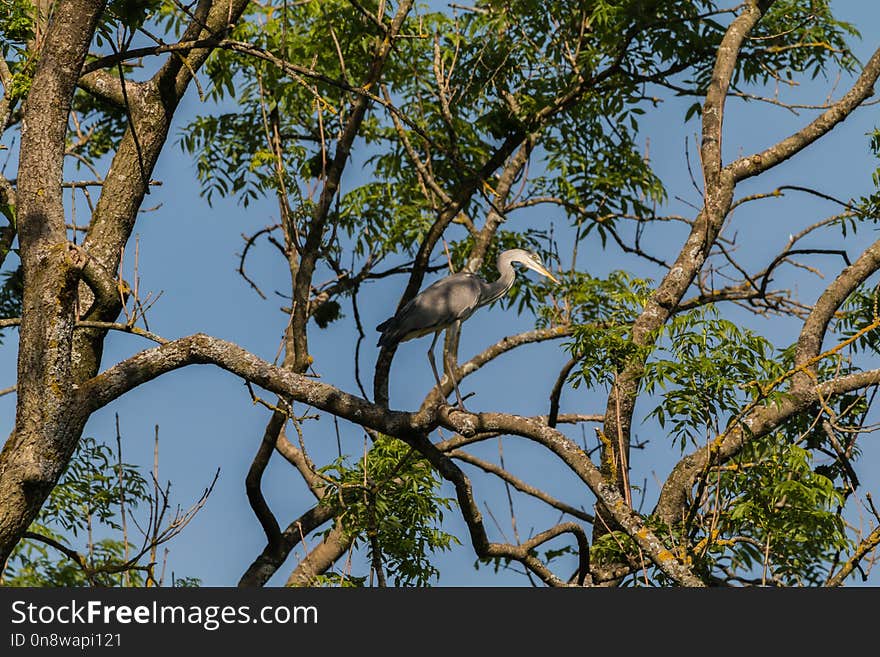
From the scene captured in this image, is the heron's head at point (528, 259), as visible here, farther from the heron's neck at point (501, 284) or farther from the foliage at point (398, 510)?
the foliage at point (398, 510)

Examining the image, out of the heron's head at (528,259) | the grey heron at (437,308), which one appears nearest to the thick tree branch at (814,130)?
the heron's head at (528,259)

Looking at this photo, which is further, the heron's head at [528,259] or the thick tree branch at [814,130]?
the heron's head at [528,259]

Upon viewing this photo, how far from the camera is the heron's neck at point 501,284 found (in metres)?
9.54

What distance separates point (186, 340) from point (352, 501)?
2.13 m

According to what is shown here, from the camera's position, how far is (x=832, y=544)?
23.4 feet

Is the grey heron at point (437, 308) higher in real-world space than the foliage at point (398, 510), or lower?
higher

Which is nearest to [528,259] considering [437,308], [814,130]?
[437,308]

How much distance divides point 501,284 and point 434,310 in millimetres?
1090

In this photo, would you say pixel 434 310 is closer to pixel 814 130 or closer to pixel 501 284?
pixel 501 284

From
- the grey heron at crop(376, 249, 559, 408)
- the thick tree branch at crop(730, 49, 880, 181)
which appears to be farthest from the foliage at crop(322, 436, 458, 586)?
the thick tree branch at crop(730, 49, 880, 181)

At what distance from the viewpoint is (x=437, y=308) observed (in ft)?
29.2

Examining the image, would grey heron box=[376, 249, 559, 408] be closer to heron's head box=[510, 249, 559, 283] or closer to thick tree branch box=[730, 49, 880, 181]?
heron's head box=[510, 249, 559, 283]

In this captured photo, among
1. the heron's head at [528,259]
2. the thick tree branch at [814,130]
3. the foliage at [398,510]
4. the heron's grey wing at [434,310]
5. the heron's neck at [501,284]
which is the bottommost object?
the foliage at [398,510]

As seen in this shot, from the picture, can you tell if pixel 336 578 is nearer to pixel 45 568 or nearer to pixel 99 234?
pixel 99 234
